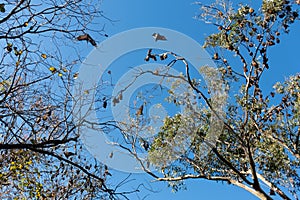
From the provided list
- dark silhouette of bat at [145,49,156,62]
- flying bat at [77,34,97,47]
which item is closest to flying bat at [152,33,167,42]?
dark silhouette of bat at [145,49,156,62]

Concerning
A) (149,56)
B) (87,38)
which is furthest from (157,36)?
(87,38)

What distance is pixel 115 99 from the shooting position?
314cm

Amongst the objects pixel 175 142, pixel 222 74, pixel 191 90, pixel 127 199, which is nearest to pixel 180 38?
pixel 191 90

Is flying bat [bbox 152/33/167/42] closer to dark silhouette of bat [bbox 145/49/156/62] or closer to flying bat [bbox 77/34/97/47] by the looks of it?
dark silhouette of bat [bbox 145/49/156/62]

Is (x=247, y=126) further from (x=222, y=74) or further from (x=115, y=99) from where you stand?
(x=115, y=99)

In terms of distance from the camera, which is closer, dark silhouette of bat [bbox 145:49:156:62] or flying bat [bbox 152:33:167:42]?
flying bat [bbox 152:33:167:42]

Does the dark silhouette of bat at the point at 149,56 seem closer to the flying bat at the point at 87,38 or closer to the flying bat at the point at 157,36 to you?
the flying bat at the point at 157,36

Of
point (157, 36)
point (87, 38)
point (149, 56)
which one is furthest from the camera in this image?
point (149, 56)

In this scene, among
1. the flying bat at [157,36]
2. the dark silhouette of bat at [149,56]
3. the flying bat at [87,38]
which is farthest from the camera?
the dark silhouette of bat at [149,56]

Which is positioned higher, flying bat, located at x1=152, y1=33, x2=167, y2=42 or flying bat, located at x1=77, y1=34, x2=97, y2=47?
flying bat, located at x1=152, y1=33, x2=167, y2=42

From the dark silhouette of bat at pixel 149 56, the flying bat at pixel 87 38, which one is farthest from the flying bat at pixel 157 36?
the flying bat at pixel 87 38

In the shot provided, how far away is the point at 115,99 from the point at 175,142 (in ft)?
12.0

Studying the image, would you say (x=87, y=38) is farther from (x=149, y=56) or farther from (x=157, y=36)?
(x=149, y=56)

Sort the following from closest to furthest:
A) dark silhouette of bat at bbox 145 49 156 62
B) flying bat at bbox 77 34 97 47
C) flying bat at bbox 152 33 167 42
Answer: flying bat at bbox 77 34 97 47
flying bat at bbox 152 33 167 42
dark silhouette of bat at bbox 145 49 156 62
